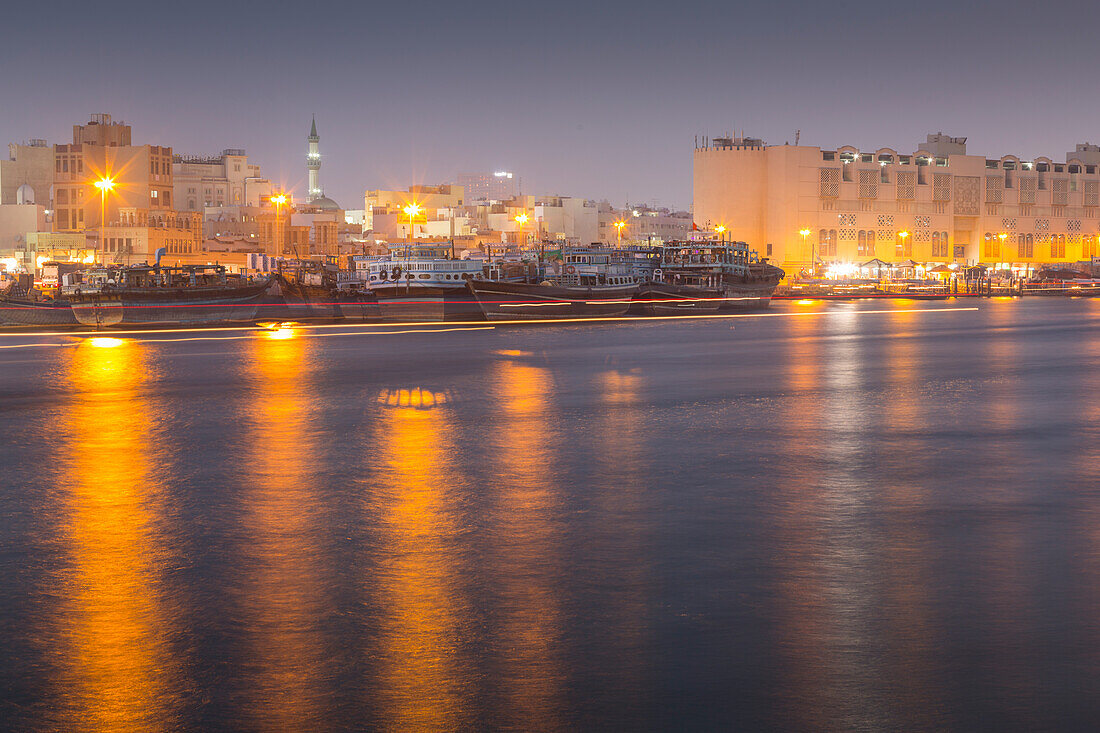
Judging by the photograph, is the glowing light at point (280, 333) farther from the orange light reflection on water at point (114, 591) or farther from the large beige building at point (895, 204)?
the large beige building at point (895, 204)

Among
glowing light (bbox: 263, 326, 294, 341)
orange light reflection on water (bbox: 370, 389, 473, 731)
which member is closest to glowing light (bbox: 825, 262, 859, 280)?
glowing light (bbox: 263, 326, 294, 341)

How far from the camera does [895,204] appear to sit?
444 ft

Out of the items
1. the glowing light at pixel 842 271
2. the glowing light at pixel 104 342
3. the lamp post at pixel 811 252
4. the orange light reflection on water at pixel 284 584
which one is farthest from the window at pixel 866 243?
the orange light reflection on water at pixel 284 584

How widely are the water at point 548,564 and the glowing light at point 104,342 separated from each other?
51.6ft

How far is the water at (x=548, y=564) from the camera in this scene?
223 inches

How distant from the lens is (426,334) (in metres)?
41.7

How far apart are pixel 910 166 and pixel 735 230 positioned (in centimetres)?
2389

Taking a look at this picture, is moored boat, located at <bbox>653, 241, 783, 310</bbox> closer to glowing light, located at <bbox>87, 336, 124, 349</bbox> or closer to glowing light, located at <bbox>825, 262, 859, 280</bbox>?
glowing light, located at <bbox>87, 336, 124, 349</bbox>

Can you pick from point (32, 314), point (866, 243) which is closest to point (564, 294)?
point (32, 314)

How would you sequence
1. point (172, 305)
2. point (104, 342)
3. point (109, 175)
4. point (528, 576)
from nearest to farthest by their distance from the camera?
1. point (528, 576)
2. point (104, 342)
3. point (172, 305)
4. point (109, 175)

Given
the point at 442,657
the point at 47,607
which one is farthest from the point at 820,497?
the point at 47,607

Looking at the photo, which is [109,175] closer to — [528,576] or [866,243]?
[866,243]

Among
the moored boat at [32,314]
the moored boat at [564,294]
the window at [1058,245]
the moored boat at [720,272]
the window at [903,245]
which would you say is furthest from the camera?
the window at [1058,245]

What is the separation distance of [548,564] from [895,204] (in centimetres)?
13494
